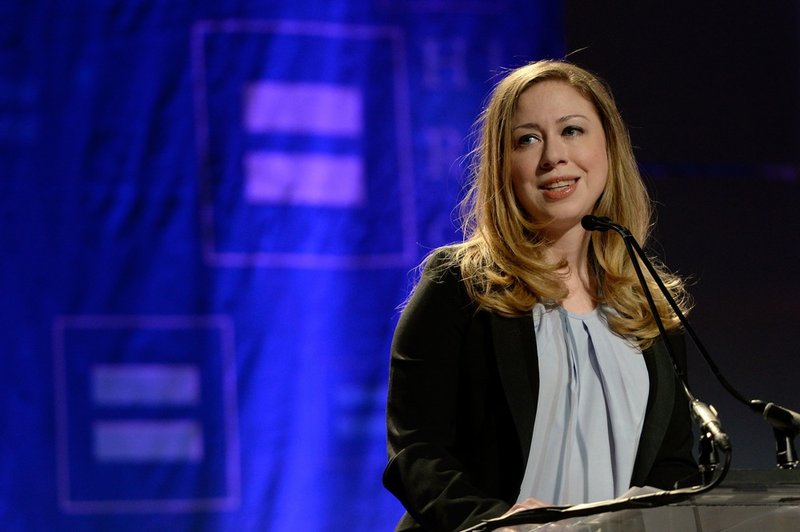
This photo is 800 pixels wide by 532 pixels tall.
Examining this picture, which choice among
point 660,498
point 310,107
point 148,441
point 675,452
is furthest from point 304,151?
point 660,498

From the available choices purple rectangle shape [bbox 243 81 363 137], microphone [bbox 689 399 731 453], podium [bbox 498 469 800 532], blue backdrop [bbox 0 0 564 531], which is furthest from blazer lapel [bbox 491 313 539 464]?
purple rectangle shape [bbox 243 81 363 137]

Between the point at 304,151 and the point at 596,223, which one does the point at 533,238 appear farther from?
the point at 304,151

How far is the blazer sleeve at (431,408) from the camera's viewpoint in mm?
1501

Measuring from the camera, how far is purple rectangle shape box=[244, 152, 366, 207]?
3016 mm

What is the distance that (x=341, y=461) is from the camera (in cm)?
298

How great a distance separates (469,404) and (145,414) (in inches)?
54.9

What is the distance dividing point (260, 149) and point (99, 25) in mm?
530

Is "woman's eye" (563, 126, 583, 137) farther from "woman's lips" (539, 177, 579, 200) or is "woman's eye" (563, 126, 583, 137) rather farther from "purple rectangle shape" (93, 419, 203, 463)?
"purple rectangle shape" (93, 419, 203, 463)

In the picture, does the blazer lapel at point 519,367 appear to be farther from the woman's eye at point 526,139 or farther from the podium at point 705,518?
the podium at point 705,518

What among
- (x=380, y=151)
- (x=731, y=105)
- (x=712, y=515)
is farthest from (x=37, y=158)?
(x=712, y=515)

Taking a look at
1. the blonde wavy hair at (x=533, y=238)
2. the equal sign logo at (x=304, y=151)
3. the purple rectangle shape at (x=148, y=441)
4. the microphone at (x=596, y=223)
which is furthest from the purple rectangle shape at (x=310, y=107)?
the microphone at (x=596, y=223)

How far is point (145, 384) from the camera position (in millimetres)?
2871

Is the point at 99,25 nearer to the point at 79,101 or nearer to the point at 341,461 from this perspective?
the point at 79,101

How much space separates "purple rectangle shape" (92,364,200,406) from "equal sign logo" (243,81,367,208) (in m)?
0.50
